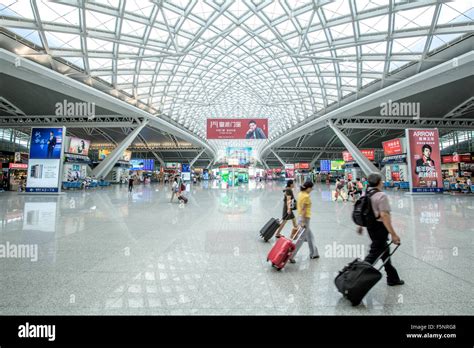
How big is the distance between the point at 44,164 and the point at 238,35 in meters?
23.0

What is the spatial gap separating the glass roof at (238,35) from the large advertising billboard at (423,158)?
6.98m

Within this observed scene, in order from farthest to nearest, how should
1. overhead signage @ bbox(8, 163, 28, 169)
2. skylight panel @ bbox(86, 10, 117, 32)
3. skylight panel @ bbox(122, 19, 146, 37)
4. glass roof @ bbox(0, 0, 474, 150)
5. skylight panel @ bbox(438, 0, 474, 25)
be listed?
1. overhead signage @ bbox(8, 163, 28, 169)
2. skylight panel @ bbox(122, 19, 146, 37)
3. skylight panel @ bbox(86, 10, 117, 32)
4. glass roof @ bbox(0, 0, 474, 150)
5. skylight panel @ bbox(438, 0, 474, 25)

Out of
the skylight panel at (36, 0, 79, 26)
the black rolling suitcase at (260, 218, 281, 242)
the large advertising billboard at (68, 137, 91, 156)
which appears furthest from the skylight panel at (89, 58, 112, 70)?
the black rolling suitcase at (260, 218, 281, 242)

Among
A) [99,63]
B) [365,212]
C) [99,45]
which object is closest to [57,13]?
[99,45]

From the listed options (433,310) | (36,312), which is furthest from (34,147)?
(433,310)

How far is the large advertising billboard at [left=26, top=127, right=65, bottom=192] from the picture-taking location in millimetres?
20453

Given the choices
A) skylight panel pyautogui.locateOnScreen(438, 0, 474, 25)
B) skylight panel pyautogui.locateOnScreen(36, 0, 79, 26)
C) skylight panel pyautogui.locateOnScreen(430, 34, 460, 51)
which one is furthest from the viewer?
skylight panel pyautogui.locateOnScreen(430, 34, 460, 51)

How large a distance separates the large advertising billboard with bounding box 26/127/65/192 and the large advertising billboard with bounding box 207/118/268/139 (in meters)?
13.7

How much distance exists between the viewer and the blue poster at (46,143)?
20438mm

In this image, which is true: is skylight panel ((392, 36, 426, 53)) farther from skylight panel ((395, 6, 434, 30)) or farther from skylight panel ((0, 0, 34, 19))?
skylight panel ((0, 0, 34, 19))

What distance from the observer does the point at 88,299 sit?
3.04 meters

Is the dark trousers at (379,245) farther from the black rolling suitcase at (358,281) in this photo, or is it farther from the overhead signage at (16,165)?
the overhead signage at (16,165)

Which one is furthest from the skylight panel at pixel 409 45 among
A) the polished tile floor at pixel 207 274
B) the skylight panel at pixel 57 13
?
the skylight panel at pixel 57 13
